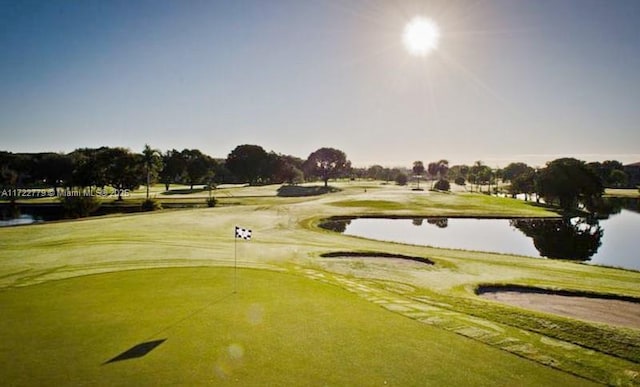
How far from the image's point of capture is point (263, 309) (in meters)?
16.5

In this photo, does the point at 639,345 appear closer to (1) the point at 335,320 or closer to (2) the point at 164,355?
(1) the point at 335,320

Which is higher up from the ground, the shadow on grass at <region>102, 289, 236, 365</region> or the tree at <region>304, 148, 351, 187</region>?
the tree at <region>304, 148, 351, 187</region>

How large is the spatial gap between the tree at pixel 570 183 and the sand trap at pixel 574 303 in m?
88.5

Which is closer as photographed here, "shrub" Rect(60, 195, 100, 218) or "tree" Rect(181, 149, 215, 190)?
"shrub" Rect(60, 195, 100, 218)

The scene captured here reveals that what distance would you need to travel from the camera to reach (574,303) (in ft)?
77.9

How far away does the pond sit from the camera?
159 feet

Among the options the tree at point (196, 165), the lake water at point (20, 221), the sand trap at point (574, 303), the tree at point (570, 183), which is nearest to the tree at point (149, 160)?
the lake water at point (20, 221)

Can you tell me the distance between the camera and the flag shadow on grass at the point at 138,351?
1138 centimetres

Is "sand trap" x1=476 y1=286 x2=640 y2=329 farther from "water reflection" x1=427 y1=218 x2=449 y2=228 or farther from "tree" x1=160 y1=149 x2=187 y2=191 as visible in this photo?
"tree" x1=160 y1=149 x2=187 y2=191

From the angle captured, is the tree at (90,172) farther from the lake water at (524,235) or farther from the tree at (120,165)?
the lake water at (524,235)

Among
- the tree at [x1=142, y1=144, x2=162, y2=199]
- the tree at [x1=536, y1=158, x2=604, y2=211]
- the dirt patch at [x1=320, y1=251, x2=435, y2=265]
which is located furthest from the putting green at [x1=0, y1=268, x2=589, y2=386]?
the tree at [x1=536, y1=158, x2=604, y2=211]

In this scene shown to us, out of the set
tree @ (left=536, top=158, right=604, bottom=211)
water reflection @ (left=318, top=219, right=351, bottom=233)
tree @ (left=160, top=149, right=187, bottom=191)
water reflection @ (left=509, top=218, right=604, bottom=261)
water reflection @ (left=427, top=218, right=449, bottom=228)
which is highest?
tree @ (left=160, top=149, right=187, bottom=191)

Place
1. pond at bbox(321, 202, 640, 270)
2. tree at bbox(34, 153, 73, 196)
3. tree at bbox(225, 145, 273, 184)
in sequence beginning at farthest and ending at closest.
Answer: tree at bbox(225, 145, 273, 184) → tree at bbox(34, 153, 73, 196) → pond at bbox(321, 202, 640, 270)

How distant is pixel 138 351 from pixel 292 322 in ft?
18.7
